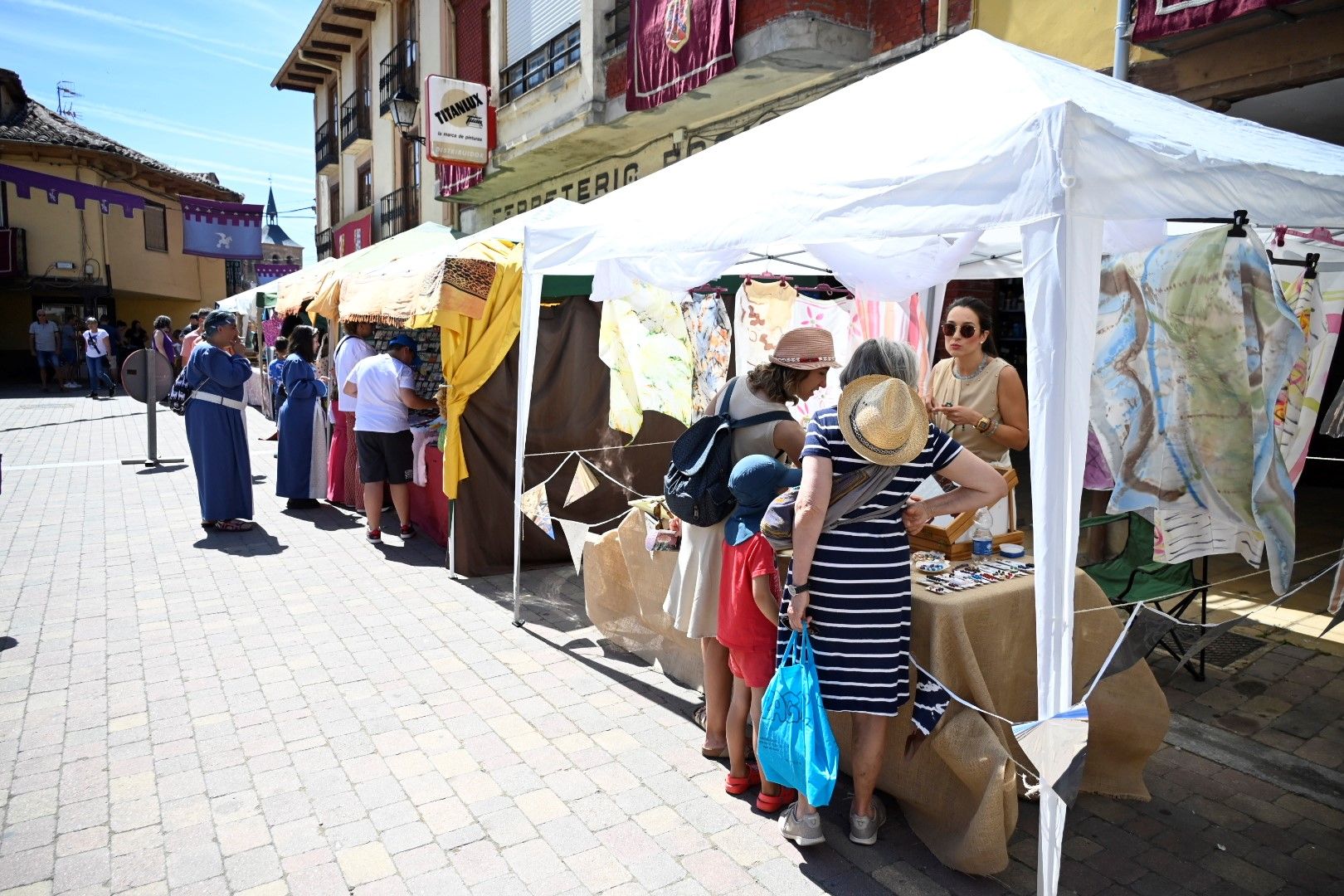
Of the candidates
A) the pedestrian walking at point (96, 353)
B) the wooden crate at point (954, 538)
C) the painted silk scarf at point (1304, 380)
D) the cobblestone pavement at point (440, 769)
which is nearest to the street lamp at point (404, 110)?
the pedestrian walking at point (96, 353)

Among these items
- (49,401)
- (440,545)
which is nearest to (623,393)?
(440,545)

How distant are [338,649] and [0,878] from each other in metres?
2.06

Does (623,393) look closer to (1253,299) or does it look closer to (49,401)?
(1253,299)

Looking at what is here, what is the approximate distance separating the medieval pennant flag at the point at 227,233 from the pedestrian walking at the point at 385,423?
1592cm

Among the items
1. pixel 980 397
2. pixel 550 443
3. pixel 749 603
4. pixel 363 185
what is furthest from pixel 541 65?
pixel 363 185

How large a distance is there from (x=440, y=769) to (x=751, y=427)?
1883mm

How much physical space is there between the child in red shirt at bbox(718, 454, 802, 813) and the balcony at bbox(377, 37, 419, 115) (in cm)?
1742

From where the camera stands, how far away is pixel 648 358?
19.3 ft

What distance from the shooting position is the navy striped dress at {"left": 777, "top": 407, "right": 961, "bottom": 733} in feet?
8.89

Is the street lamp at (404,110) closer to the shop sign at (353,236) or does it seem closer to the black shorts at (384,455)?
the shop sign at (353,236)

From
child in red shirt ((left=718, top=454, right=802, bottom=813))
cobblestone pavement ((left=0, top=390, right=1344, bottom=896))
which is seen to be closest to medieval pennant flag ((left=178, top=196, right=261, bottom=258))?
cobblestone pavement ((left=0, top=390, right=1344, bottom=896))

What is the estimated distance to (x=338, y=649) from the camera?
4.77 meters

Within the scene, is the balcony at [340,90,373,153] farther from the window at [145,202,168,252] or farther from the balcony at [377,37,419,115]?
the window at [145,202,168,252]

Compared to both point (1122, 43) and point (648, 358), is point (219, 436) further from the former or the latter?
point (1122, 43)
